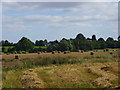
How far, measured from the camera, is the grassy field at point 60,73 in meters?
18.9

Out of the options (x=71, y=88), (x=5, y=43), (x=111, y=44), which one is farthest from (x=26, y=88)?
(x=5, y=43)

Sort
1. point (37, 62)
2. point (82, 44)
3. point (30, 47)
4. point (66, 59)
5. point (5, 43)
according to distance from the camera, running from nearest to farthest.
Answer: point (37, 62) → point (66, 59) → point (30, 47) → point (82, 44) → point (5, 43)

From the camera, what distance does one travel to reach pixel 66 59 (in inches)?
→ 1524

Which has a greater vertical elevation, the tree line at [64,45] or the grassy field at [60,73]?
the tree line at [64,45]

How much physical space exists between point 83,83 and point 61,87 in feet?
7.27

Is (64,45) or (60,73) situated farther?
(64,45)

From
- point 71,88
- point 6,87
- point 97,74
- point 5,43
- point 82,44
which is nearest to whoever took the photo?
point 71,88

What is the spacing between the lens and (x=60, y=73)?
2483 cm

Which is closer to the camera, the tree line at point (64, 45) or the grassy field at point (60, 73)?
the grassy field at point (60, 73)

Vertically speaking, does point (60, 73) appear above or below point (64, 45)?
below

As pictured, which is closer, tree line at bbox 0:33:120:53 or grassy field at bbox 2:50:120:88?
grassy field at bbox 2:50:120:88

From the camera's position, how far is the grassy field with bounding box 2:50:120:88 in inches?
745

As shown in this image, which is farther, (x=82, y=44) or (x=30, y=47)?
(x=82, y=44)

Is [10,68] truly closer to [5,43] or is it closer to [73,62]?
[73,62]
